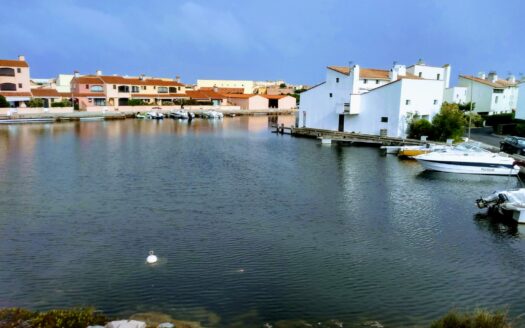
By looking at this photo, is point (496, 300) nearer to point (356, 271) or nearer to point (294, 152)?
point (356, 271)

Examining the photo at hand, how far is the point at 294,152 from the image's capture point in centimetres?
4453

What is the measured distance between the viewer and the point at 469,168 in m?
32.9

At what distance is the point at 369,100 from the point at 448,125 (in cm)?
970

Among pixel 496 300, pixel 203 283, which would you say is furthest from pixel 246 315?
pixel 496 300

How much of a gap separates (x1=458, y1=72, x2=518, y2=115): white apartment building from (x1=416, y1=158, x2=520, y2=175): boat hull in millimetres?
41010

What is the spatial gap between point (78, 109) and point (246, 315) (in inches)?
3340

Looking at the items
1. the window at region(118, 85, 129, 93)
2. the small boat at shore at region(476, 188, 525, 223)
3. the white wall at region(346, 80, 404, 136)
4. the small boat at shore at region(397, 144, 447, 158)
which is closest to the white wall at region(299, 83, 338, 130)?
the white wall at region(346, 80, 404, 136)

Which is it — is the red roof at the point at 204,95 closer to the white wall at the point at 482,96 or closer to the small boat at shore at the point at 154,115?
the small boat at shore at the point at 154,115

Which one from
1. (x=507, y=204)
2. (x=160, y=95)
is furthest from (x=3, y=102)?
(x=507, y=204)

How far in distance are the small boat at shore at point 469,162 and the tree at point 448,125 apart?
39.8 ft

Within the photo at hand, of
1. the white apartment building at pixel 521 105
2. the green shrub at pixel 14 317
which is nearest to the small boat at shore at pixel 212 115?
the white apartment building at pixel 521 105

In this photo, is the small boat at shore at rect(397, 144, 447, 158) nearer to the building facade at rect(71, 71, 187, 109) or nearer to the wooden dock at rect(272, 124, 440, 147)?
the wooden dock at rect(272, 124, 440, 147)

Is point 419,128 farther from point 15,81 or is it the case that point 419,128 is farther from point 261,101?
point 261,101

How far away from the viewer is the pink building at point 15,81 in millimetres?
77000
